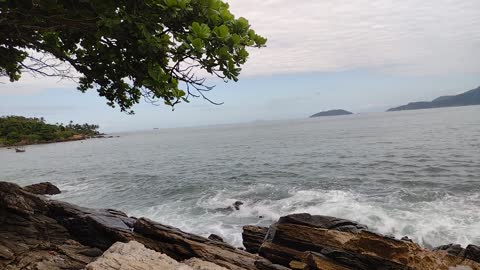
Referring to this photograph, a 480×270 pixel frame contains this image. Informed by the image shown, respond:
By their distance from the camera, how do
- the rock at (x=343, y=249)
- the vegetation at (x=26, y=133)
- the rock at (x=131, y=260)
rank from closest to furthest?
the rock at (x=131, y=260)
the rock at (x=343, y=249)
the vegetation at (x=26, y=133)

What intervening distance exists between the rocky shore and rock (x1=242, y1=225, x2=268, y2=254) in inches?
52.2

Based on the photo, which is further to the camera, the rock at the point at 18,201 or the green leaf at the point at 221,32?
the rock at the point at 18,201

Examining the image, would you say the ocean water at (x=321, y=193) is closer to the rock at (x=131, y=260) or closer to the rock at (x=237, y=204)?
the rock at (x=237, y=204)

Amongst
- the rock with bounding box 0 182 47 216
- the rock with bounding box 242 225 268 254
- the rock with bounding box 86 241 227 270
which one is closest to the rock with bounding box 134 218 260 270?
the rock with bounding box 242 225 268 254

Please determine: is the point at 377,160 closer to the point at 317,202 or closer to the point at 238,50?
the point at 317,202

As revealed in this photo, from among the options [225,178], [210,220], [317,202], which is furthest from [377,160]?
[210,220]

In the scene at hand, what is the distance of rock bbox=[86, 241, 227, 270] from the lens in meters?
6.88

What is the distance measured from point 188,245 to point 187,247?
0.06 metres

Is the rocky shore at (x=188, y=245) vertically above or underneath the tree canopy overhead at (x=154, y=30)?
underneath

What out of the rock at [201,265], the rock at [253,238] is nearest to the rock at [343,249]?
the rock at [253,238]

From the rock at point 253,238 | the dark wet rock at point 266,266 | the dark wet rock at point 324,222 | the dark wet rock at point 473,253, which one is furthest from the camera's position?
the rock at point 253,238

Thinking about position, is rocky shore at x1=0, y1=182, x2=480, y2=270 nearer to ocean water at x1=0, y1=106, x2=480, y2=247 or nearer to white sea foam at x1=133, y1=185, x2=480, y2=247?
white sea foam at x1=133, y1=185, x2=480, y2=247

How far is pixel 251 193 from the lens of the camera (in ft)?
88.5

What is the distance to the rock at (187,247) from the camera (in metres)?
10.0
